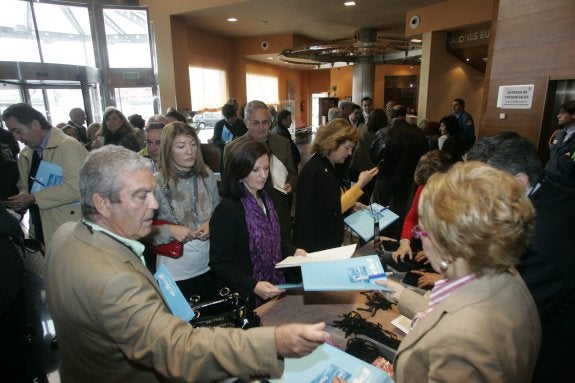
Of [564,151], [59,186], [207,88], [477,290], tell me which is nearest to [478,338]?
[477,290]

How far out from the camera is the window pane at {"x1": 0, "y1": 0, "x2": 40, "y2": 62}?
592cm

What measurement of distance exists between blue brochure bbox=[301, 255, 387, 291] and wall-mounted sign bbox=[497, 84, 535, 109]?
140 inches

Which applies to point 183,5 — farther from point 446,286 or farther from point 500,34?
point 446,286

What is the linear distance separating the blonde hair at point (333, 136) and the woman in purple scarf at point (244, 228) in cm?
68

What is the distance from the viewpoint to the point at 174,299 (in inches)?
51.6

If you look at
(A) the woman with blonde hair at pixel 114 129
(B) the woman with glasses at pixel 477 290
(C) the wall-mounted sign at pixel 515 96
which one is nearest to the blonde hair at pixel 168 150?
(B) the woman with glasses at pixel 477 290

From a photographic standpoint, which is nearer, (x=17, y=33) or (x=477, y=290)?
(x=477, y=290)

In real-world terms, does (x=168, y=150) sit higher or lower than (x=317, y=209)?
higher

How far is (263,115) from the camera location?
10.3 feet

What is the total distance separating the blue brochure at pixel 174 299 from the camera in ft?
4.19

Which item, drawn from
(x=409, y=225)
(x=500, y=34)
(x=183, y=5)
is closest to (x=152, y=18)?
(x=183, y=5)

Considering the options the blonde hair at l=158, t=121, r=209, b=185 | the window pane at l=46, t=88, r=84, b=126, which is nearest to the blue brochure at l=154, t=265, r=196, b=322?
the blonde hair at l=158, t=121, r=209, b=185

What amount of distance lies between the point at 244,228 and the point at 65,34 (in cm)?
765

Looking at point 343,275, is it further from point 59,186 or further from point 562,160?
point 562,160
